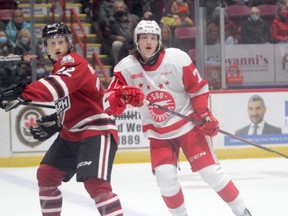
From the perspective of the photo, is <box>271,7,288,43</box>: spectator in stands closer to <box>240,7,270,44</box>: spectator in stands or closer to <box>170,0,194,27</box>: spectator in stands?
<box>240,7,270,44</box>: spectator in stands

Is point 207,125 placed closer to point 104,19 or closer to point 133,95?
point 133,95

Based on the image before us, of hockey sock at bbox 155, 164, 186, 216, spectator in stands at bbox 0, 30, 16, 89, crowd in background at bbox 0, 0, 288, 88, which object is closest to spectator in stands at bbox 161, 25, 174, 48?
crowd in background at bbox 0, 0, 288, 88

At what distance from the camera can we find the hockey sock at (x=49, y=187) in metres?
4.03

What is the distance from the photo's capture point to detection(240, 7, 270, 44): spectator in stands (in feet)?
27.6

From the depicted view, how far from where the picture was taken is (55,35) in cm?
395

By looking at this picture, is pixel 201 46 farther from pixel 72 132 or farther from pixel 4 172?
pixel 72 132

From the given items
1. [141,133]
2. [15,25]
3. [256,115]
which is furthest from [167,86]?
[15,25]

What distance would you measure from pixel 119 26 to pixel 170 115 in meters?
5.36

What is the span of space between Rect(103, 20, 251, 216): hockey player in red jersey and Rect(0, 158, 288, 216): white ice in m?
0.76

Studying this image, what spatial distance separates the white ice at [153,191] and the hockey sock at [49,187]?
3.46ft

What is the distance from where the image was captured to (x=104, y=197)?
378 centimetres

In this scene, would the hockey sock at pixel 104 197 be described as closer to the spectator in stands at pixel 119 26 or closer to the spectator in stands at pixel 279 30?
the spectator in stands at pixel 279 30

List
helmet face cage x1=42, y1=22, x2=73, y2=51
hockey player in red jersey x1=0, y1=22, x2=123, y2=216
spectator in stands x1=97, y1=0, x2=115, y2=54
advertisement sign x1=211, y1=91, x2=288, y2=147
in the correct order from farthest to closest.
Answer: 1. spectator in stands x1=97, y1=0, x2=115, y2=54
2. advertisement sign x1=211, y1=91, x2=288, y2=147
3. helmet face cage x1=42, y1=22, x2=73, y2=51
4. hockey player in red jersey x1=0, y1=22, x2=123, y2=216

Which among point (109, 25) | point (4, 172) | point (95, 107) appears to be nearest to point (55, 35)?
point (95, 107)
